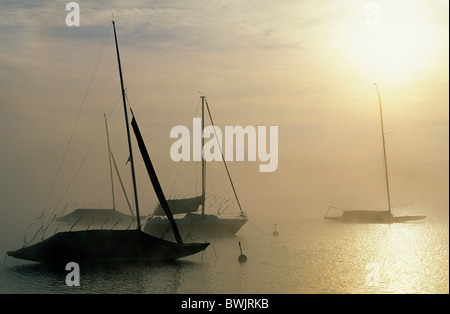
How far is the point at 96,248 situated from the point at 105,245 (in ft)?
2.85

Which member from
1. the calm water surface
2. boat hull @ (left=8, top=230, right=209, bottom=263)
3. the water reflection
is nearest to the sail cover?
the calm water surface

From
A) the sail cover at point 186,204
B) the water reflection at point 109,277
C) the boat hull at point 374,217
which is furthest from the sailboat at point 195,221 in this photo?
the boat hull at point 374,217

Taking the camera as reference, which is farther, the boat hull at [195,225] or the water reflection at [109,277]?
the boat hull at [195,225]

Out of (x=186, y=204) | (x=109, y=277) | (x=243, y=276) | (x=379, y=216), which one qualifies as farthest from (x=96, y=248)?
(x=379, y=216)

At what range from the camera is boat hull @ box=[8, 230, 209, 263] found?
5072 centimetres

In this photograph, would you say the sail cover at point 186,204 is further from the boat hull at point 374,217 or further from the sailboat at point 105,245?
the boat hull at point 374,217

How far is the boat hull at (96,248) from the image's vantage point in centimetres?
5072

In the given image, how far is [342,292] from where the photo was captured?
4647 cm

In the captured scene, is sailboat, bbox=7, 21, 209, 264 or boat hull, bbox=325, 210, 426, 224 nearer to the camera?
sailboat, bbox=7, 21, 209, 264

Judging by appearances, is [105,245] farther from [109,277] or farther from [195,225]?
[195,225]

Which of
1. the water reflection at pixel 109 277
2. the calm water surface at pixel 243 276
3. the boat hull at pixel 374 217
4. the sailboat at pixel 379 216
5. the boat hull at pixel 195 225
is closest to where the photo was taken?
the water reflection at pixel 109 277

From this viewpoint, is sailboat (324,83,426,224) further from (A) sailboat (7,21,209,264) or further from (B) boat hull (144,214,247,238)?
(A) sailboat (7,21,209,264)

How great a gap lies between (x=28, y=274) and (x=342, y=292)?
27177mm
